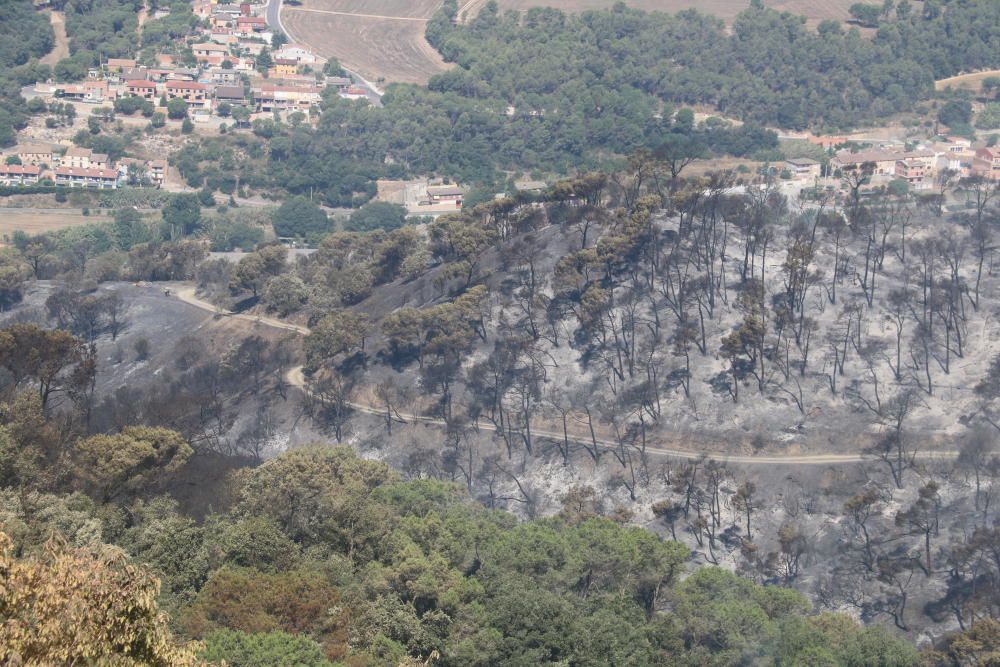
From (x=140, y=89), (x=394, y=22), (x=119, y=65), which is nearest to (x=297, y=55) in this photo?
(x=394, y=22)

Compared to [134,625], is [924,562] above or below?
below

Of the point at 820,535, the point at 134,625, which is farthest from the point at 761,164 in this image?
the point at 134,625

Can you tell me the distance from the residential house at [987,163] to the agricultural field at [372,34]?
72.0 metres

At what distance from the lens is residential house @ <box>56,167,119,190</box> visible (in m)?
133

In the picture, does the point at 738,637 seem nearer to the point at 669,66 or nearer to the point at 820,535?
the point at 820,535

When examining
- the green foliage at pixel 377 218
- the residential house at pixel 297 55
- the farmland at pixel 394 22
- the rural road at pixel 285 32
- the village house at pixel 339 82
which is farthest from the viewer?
the farmland at pixel 394 22

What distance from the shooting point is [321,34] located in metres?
178

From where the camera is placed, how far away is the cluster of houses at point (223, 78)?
150 metres

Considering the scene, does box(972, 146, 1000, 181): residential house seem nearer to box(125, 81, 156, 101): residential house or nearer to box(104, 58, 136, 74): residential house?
box(125, 81, 156, 101): residential house

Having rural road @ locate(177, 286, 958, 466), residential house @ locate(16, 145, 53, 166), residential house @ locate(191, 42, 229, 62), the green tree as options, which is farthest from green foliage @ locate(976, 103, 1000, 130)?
residential house @ locate(16, 145, 53, 166)

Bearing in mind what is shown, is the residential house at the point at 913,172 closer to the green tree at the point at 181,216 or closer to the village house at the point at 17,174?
the green tree at the point at 181,216

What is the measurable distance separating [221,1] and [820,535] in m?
145

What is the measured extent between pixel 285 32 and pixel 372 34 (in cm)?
1208

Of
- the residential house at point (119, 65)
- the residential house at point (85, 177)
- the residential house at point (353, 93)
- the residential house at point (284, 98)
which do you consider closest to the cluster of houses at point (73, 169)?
the residential house at point (85, 177)
